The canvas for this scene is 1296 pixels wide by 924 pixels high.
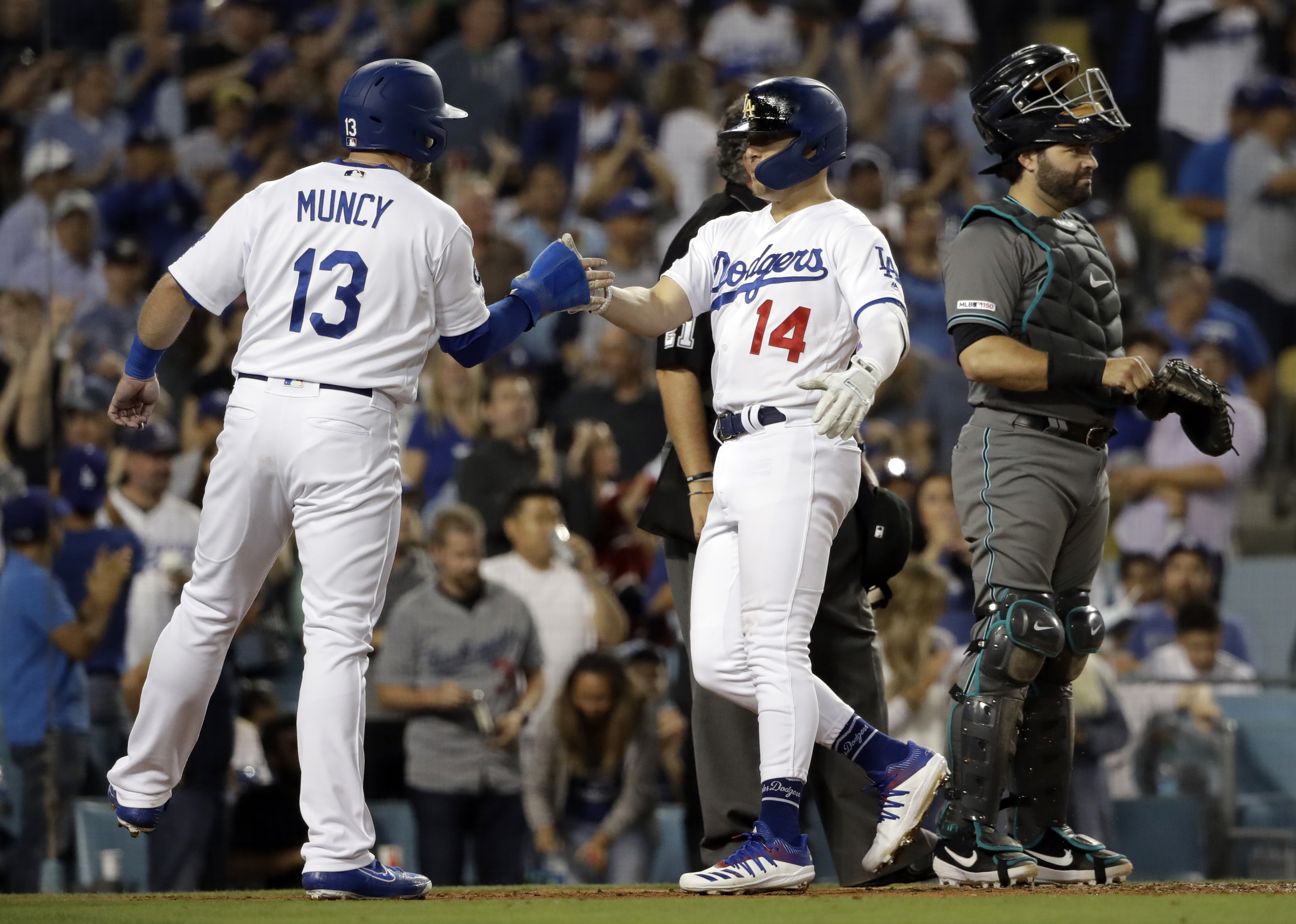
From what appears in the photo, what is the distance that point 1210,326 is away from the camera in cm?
859

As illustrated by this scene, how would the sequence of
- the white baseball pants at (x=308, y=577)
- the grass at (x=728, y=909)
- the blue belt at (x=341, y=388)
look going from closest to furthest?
the grass at (x=728, y=909) < the white baseball pants at (x=308, y=577) < the blue belt at (x=341, y=388)

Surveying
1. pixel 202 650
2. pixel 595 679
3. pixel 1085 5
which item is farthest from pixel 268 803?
pixel 1085 5

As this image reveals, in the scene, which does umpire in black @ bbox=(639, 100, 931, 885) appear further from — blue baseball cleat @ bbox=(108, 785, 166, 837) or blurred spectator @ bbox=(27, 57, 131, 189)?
blurred spectator @ bbox=(27, 57, 131, 189)

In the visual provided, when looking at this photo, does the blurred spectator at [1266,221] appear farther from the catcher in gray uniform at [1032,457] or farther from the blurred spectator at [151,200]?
the blurred spectator at [151,200]

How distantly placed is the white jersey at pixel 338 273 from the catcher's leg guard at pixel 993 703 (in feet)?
5.10

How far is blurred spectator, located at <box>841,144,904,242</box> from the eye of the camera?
8.86 meters

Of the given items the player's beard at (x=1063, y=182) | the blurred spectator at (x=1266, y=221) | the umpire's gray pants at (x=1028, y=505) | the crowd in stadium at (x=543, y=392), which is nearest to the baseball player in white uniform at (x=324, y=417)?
the umpire's gray pants at (x=1028, y=505)

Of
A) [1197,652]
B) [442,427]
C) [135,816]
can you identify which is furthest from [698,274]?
[1197,652]

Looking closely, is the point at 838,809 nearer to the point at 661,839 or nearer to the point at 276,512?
the point at 276,512

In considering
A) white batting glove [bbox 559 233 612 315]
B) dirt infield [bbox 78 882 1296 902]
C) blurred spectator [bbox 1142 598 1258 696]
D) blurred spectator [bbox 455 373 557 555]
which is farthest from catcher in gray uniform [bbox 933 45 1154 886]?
blurred spectator [bbox 455 373 557 555]

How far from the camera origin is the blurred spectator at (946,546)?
23.8 ft

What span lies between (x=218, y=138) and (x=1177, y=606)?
5.83 metres

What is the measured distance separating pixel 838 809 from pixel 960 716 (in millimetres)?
711

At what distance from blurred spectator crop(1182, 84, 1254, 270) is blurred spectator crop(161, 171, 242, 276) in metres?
5.47
